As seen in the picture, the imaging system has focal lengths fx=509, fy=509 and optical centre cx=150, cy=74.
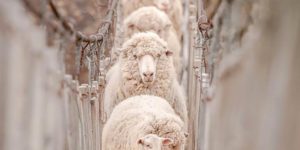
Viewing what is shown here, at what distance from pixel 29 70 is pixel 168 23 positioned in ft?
11.3

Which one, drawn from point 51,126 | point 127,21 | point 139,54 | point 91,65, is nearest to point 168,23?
point 127,21

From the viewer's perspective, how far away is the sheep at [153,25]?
3750mm

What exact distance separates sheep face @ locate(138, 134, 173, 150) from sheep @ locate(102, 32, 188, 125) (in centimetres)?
69

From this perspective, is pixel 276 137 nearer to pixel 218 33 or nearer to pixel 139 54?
pixel 218 33

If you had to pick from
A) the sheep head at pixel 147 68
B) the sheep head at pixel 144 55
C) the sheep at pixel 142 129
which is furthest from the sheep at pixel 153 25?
the sheep at pixel 142 129

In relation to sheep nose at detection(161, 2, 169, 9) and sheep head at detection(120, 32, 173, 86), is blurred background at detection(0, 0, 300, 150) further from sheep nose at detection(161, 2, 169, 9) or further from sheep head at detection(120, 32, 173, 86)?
sheep nose at detection(161, 2, 169, 9)

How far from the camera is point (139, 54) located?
297 cm

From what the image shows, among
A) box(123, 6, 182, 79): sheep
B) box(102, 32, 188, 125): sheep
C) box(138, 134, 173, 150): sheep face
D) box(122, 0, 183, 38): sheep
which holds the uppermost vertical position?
box(122, 0, 183, 38): sheep

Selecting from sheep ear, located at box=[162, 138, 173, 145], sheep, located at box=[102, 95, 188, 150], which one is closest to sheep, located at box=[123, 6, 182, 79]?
sheep, located at box=[102, 95, 188, 150]

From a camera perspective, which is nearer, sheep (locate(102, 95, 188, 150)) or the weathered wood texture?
the weathered wood texture

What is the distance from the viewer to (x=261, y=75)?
0.51 m

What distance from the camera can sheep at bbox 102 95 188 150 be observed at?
2250 millimetres

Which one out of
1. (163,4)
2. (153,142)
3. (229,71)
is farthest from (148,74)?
(229,71)

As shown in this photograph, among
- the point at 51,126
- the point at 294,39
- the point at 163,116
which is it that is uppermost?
the point at 294,39
